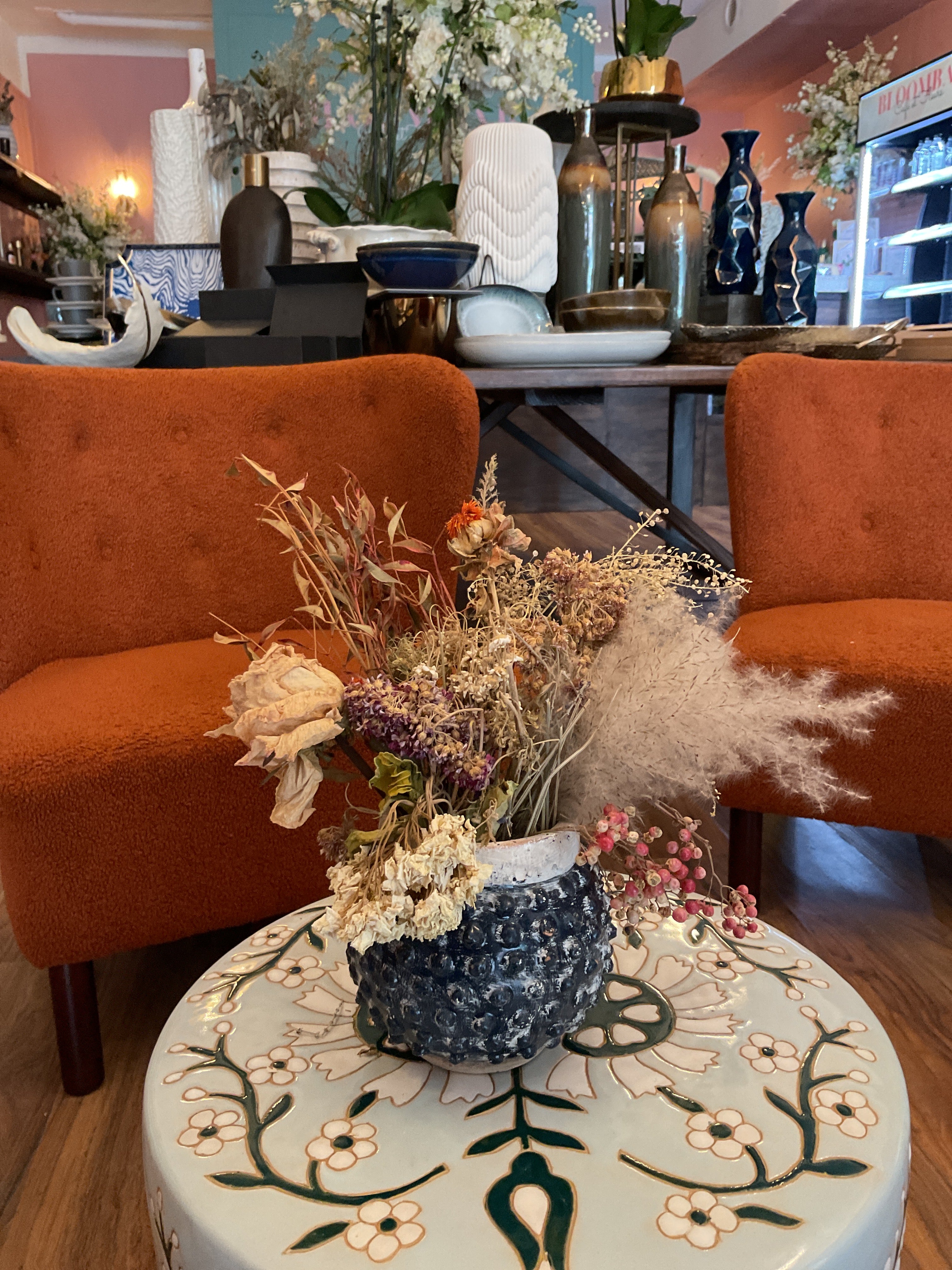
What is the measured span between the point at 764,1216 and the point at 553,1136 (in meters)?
0.12

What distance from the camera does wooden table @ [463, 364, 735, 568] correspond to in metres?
1.65

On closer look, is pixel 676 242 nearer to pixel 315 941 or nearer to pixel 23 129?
pixel 315 941

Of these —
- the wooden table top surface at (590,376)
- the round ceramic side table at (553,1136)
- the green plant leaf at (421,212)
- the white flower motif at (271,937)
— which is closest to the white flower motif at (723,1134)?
the round ceramic side table at (553,1136)

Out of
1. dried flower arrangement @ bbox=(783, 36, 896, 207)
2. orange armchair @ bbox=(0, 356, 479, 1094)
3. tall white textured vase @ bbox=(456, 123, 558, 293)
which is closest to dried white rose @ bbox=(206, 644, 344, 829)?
orange armchair @ bbox=(0, 356, 479, 1094)

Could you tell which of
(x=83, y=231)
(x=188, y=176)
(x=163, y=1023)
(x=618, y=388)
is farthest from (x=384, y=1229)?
(x=83, y=231)

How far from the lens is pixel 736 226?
2.03m

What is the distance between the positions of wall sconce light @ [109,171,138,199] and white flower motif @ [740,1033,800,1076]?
872cm

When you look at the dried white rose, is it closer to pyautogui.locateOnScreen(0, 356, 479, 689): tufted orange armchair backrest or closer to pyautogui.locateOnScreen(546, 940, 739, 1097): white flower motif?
pyautogui.locateOnScreen(546, 940, 739, 1097): white flower motif

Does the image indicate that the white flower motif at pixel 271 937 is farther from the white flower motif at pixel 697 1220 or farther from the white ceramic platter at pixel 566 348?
the white ceramic platter at pixel 566 348

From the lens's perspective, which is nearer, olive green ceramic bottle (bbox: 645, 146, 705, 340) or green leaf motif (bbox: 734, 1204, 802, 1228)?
green leaf motif (bbox: 734, 1204, 802, 1228)

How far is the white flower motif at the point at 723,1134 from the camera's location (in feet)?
1.83

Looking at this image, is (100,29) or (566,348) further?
(100,29)

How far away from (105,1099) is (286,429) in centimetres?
93

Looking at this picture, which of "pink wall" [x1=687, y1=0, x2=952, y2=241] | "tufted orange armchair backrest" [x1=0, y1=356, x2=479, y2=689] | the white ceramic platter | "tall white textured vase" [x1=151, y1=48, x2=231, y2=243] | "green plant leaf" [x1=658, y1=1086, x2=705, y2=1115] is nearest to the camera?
"green plant leaf" [x1=658, y1=1086, x2=705, y2=1115]
